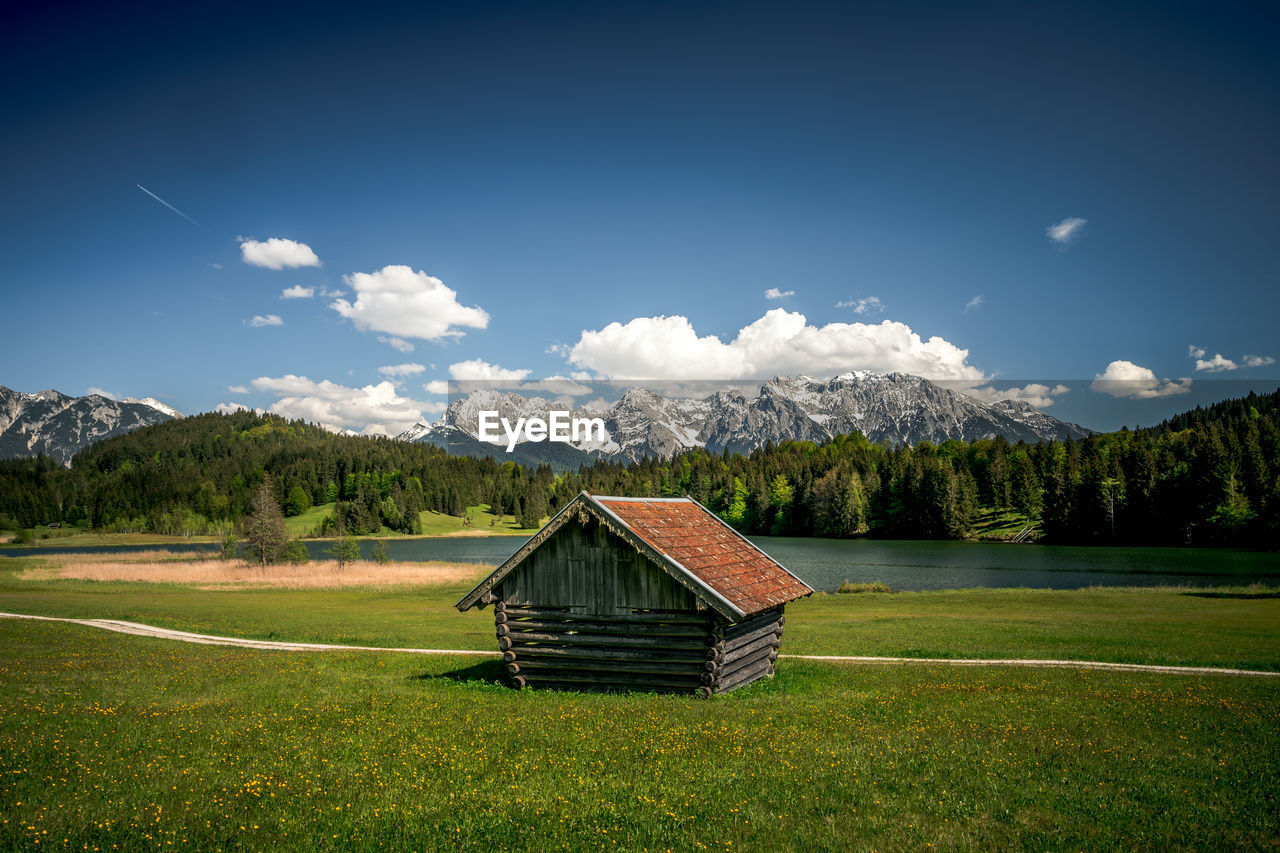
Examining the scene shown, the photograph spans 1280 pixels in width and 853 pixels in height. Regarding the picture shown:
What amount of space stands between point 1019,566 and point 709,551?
7396 cm

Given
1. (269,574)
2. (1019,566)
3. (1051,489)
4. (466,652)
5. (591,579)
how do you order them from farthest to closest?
1. (1051,489)
2. (1019,566)
3. (269,574)
4. (466,652)
5. (591,579)

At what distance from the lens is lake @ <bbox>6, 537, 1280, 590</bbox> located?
64.2 m

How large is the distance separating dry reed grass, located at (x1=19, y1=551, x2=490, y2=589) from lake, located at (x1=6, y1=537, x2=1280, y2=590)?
1009 inches

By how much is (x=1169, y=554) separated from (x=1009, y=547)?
24278mm

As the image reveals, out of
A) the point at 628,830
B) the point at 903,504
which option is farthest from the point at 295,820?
the point at 903,504

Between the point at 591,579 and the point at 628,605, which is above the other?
the point at 591,579

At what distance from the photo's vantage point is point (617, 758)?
40.9ft

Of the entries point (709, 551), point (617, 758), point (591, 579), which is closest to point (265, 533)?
point (591, 579)

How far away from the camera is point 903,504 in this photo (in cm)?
15562

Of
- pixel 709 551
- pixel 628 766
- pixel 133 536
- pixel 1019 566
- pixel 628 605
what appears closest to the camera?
pixel 628 766

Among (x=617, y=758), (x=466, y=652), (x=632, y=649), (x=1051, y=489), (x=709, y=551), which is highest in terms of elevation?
(x=709, y=551)

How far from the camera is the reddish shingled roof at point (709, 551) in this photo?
18.5m

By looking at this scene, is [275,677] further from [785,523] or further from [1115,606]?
[785,523]

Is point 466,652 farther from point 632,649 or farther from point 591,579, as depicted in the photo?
point 632,649
